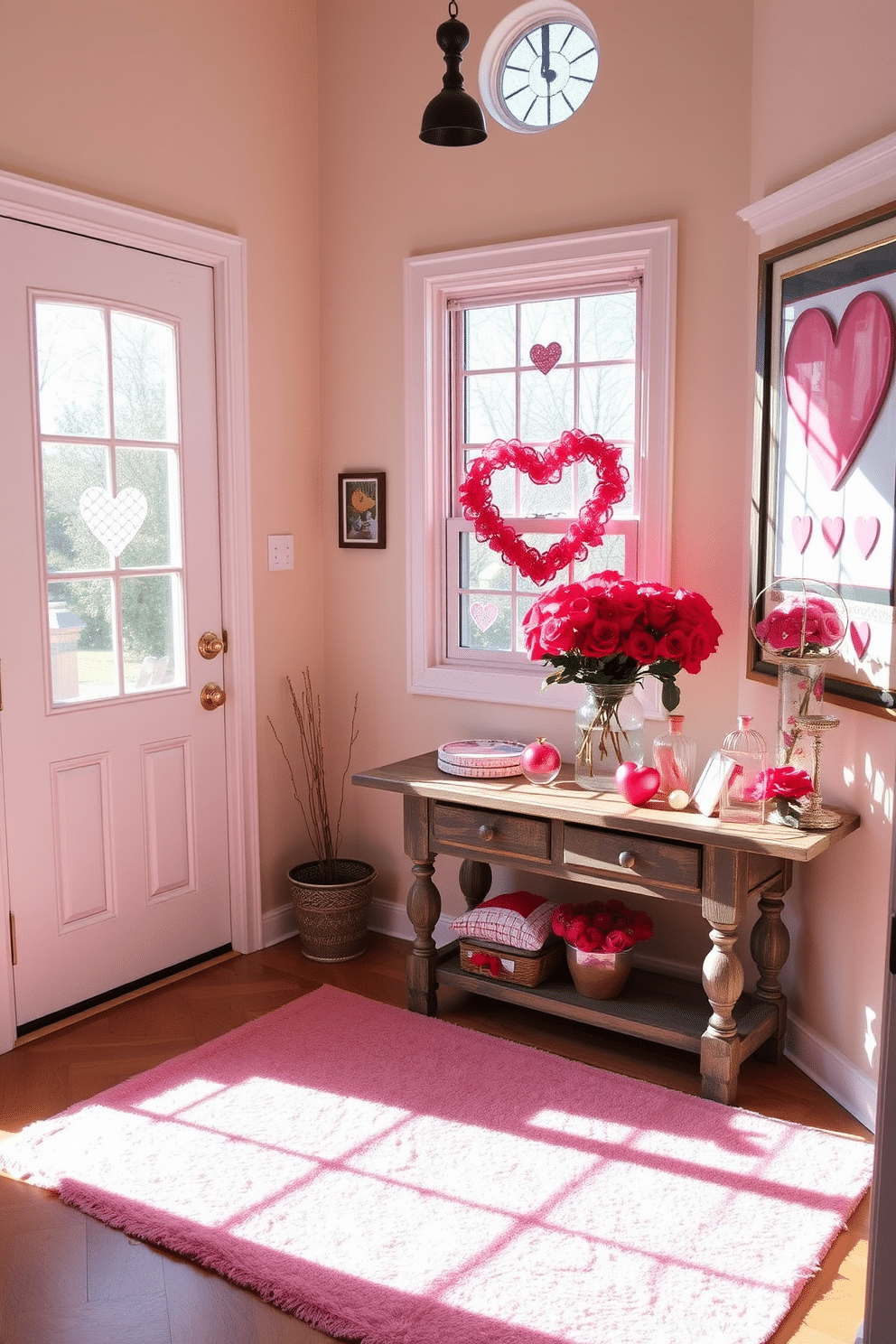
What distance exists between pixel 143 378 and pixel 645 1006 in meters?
2.39

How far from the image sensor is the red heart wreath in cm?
343

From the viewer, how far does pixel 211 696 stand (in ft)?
12.6

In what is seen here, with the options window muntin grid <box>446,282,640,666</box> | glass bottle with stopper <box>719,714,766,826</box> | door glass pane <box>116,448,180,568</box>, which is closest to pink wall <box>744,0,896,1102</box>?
glass bottle with stopper <box>719,714,766,826</box>

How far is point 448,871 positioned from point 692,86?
2.56m

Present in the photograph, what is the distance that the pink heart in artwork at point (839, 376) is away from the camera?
2629mm

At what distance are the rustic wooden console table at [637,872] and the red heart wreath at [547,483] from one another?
68 centimetres

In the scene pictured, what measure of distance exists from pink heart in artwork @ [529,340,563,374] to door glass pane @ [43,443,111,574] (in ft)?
4.48

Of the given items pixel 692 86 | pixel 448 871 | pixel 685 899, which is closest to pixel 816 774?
pixel 685 899

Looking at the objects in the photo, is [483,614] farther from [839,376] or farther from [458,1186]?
[458,1186]

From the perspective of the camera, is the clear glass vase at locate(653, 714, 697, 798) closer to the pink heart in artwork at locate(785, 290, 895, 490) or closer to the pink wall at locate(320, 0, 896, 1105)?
the pink wall at locate(320, 0, 896, 1105)

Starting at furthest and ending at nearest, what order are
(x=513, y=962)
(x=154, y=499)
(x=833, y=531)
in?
(x=154, y=499) → (x=513, y=962) → (x=833, y=531)

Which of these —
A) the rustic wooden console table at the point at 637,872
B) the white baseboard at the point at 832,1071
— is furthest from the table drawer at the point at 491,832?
the white baseboard at the point at 832,1071

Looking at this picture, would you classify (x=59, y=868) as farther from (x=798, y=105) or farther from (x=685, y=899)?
(x=798, y=105)

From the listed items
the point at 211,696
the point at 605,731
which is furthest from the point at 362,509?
the point at 605,731
